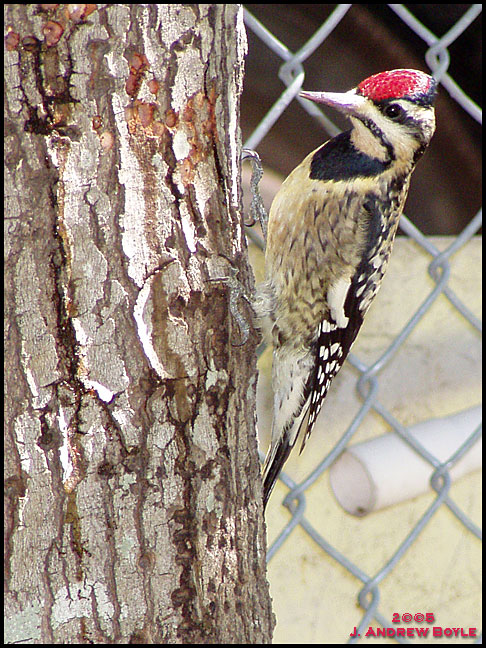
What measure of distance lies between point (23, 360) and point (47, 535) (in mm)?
176

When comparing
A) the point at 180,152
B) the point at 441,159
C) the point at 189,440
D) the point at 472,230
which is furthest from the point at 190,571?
the point at 441,159

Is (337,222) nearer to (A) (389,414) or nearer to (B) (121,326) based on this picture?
(A) (389,414)

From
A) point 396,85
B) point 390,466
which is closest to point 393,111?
point 396,85

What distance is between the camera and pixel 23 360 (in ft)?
2.24

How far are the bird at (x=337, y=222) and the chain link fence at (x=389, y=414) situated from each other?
132 mm

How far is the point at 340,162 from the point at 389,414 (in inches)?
24.8

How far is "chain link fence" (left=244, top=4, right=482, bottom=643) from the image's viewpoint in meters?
1.42

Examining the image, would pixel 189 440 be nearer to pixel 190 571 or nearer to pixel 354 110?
pixel 190 571

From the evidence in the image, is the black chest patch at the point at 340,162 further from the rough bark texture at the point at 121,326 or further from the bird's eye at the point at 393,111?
the rough bark texture at the point at 121,326

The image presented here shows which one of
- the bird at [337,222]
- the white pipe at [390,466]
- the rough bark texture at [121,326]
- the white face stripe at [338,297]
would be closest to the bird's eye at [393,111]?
the bird at [337,222]

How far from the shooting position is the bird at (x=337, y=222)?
4.20 ft

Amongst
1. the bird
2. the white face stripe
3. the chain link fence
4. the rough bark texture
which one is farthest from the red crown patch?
the rough bark texture

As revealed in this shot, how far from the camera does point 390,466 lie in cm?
169

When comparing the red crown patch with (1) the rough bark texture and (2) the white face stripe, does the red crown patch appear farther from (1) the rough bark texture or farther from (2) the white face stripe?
(1) the rough bark texture
